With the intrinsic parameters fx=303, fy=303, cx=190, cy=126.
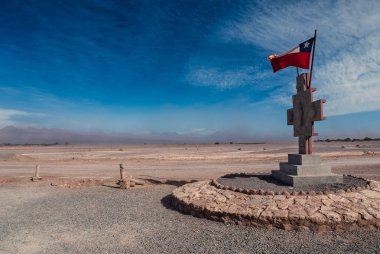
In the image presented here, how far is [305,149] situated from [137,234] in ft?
23.0

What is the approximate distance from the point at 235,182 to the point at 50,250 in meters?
6.90

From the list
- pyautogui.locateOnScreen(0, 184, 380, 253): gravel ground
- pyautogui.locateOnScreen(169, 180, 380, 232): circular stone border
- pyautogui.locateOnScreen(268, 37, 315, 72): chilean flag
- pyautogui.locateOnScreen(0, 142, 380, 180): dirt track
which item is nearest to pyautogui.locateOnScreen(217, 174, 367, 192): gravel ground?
pyautogui.locateOnScreen(169, 180, 380, 232): circular stone border

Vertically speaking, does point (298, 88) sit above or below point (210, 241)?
above

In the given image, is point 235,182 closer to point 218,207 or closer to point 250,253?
point 218,207

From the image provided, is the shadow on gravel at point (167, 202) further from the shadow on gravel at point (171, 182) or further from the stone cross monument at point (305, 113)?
the stone cross monument at point (305, 113)

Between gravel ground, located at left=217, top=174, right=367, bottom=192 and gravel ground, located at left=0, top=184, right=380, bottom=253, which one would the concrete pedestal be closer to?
gravel ground, located at left=217, top=174, right=367, bottom=192

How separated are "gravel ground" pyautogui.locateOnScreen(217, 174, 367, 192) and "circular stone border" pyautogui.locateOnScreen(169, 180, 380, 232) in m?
0.62

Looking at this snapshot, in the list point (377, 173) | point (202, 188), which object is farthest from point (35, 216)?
point (377, 173)

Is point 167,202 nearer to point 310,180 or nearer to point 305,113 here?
point 310,180

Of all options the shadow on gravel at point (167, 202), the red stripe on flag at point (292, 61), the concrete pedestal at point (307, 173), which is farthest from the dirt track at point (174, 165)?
the red stripe on flag at point (292, 61)

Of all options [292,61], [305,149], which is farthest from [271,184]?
[292,61]

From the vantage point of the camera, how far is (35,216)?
10188mm

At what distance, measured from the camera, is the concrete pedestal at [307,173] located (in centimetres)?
1066

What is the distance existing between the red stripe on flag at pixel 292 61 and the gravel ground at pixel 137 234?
6599mm
